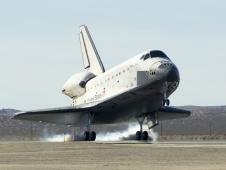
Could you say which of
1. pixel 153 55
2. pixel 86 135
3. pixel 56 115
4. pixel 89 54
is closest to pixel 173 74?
pixel 153 55

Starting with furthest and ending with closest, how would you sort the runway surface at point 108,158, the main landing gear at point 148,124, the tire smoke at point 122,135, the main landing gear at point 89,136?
the tire smoke at point 122,135 < the main landing gear at point 148,124 < the main landing gear at point 89,136 < the runway surface at point 108,158

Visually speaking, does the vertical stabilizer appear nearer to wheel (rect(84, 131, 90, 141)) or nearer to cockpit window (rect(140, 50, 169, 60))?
wheel (rect(84, 131, 90, 141))

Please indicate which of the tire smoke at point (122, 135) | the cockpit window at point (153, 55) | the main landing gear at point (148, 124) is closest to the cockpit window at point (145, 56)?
the cockpit window at point (153, 55)

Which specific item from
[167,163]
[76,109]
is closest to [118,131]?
[76,109]

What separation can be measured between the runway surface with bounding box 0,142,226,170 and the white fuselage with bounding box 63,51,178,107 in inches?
507

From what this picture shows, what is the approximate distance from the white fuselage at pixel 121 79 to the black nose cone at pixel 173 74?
1.44ft

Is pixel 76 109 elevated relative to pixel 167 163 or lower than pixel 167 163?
elevated

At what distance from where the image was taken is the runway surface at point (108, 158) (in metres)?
31.6

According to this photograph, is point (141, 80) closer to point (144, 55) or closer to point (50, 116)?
point (144, 55)

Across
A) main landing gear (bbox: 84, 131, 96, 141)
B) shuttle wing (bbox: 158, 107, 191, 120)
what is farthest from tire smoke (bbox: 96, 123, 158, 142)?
main landing gear (bbox: 84, 131, 96, 141)

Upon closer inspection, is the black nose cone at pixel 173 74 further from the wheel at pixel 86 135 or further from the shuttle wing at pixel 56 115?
the shuttle wing at pixel 56 115

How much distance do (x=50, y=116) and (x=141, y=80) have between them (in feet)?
34.4

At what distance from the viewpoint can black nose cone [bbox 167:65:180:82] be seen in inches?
2257

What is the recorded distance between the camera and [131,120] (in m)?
66.2
